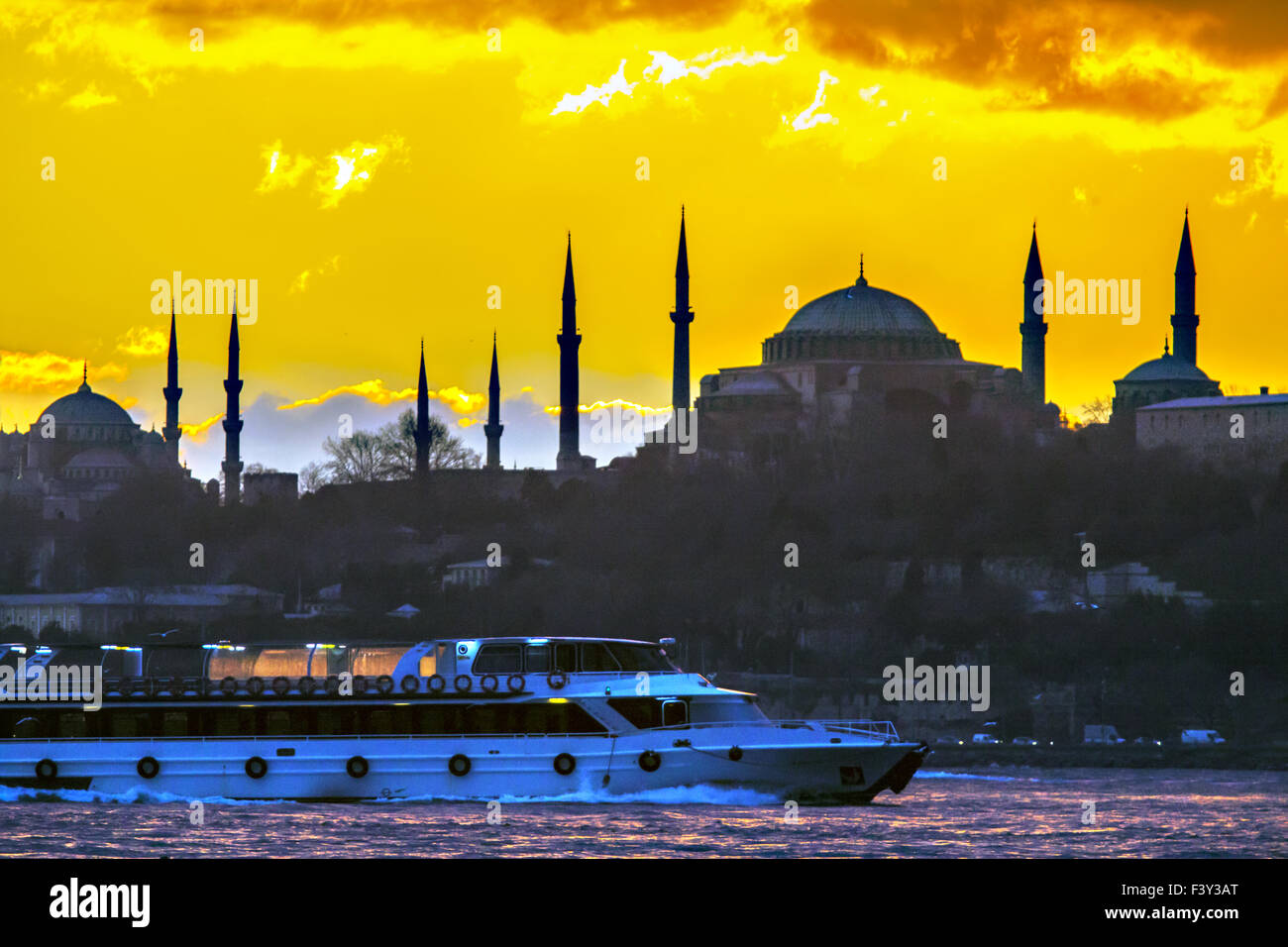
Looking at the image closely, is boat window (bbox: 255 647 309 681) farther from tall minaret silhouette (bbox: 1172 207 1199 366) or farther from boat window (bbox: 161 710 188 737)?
tall minaret silhouette (bbox: 1172 207 1199 366)

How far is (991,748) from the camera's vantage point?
79.2 metres

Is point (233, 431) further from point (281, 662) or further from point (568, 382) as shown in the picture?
point (281, 662)

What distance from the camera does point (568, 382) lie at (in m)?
131

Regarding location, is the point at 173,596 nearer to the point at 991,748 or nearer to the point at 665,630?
the point at 665,630

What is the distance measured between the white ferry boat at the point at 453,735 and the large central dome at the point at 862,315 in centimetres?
10536

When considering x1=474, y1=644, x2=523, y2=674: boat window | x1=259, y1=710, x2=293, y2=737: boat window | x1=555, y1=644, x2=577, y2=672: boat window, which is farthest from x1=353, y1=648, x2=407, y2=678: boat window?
x1=555, y1=644, x2=577, y2=672: boat window

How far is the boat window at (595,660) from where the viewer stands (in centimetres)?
4697

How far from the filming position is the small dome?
5842 inches

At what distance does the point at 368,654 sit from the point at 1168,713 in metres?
45.3

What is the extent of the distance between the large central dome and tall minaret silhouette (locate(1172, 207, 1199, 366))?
1221 cm

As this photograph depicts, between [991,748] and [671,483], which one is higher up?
[671,483]

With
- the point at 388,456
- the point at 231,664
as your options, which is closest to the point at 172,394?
the point at 388,456

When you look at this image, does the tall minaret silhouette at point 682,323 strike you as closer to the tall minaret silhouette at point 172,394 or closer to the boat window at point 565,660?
the tall minaret silhouette at point 172,394
